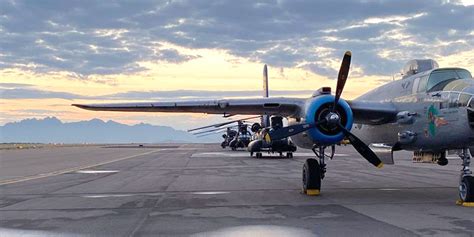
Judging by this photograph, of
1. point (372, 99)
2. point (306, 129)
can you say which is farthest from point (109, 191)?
point (372, 99)

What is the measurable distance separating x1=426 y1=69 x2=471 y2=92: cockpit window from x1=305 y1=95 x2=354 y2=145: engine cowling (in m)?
2.20

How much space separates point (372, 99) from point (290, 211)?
6.79m

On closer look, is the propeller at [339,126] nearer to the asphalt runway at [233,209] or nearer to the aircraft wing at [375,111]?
the aircraft wing at [375,111]

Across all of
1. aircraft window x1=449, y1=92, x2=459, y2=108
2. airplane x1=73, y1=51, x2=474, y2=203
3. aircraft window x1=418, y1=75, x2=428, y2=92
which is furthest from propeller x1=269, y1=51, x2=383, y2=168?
aircraft window x1=449, y1=92, x2=459, y2=108

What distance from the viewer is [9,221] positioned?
35.5 ft

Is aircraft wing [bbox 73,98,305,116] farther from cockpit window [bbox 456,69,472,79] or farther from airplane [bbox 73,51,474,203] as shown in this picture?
cockpit window [bbox 456,69,472,79]

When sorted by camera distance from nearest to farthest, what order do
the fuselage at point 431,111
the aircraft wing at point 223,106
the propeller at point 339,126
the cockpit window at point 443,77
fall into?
1. the fuselage at point 431,111
2. the cockpit window at point 443,77
3. the propeller at point 339,126
4. the aircraft wing at point 223,106

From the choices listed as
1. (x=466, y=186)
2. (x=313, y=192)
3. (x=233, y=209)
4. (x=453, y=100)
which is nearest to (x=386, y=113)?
(x=453, y=100)

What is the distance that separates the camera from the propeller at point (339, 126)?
44.3 feet

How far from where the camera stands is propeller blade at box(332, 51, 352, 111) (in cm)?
1391

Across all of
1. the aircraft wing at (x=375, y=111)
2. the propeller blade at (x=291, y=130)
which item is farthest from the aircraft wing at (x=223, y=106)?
the aircraft wing at (x=375, y=111)

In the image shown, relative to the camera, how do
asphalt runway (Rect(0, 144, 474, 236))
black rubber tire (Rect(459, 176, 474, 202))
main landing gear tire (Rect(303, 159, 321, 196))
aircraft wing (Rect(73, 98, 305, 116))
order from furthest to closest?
aircraft wing (Rect(73, 98, 305, 116))
main landing gear tire (Rect(303, 159, 321, 196))
black rubber tire (Rect(459, 176, 474, 202))
asphalt runway (Rect(0, 144, 474, 236))

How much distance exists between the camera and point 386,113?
14273 mm

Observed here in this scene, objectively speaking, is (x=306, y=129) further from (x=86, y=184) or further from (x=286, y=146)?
(x=286, y=146)
